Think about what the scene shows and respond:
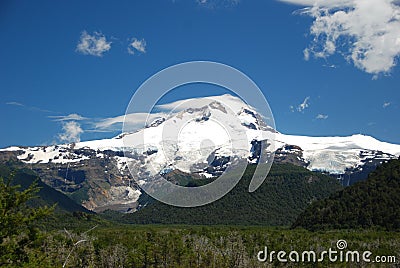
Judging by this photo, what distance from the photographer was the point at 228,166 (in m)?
27.1

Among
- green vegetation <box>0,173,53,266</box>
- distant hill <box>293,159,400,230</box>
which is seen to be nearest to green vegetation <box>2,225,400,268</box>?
distant hill <box>293,159,400,230</box>

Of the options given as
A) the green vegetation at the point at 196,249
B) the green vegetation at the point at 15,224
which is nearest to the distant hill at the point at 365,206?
the green vegetation at the point at 196,249

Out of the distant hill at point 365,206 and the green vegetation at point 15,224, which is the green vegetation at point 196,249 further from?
the green vegetation at point 15,224

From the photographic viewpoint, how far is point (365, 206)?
443 ft

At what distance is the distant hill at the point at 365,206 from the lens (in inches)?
4995

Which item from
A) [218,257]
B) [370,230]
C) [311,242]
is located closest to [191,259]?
[218,257]

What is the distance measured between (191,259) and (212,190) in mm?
66092

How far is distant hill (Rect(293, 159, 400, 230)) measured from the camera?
127 metres

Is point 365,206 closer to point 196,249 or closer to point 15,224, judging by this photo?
point 196,249

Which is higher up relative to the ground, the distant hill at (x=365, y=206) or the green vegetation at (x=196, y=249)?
the distant hill at (x=365, y=206)

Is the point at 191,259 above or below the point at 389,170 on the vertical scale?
below

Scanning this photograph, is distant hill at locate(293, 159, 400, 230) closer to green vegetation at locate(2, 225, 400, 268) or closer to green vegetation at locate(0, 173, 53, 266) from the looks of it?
green vegetation at locate(2, 225, 400, 268)

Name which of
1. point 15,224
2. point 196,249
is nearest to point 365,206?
point 196,249

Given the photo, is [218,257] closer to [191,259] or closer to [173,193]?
[191,259]
